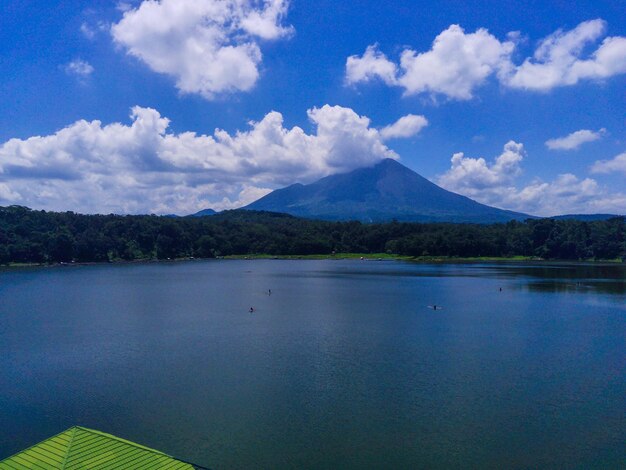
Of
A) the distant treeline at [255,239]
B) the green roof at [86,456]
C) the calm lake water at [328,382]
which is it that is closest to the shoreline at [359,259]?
the distant treeline at [255,239]

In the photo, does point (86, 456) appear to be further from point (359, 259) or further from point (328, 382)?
point (359, 259)

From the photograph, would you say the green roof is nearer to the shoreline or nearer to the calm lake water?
the calm lake water

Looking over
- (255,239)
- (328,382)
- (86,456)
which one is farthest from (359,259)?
(86,456)

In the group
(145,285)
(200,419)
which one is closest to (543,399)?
(200,419)

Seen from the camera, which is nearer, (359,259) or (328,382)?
(328,382)

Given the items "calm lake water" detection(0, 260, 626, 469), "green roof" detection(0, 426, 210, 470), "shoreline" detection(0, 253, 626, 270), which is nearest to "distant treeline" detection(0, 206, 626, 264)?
"shoreline" detection(0, 253, 626, 270)
